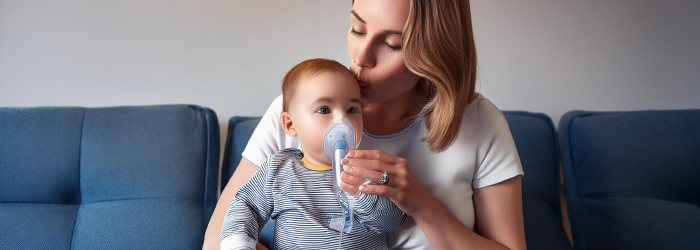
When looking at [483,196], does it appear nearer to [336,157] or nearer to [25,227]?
[336,157]

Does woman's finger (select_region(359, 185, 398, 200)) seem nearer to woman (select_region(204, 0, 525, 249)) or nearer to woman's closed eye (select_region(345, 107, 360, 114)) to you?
woman (select_region(204, 0, 525, 249))

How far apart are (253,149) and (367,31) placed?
484 mm

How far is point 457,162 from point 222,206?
642 millimetres

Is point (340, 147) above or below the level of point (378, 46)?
below

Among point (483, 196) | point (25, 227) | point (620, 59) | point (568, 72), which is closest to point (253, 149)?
point (483, 196)

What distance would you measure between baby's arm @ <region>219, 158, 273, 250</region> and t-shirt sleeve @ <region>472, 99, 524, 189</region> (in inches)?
21.7

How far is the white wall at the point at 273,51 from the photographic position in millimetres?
1851

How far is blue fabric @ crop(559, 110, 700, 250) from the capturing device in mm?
1582

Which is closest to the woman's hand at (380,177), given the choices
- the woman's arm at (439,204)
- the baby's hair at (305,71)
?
the woman's arm at (439,204)

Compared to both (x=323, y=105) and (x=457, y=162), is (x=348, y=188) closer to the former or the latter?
(x=323, y=105)

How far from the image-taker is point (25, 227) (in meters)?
1.45

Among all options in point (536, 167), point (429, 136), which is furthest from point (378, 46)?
point (536, 167)

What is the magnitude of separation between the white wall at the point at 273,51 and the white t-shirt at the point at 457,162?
84 cm

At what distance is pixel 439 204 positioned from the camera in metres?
1.09
